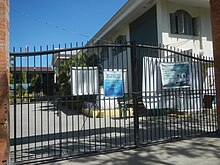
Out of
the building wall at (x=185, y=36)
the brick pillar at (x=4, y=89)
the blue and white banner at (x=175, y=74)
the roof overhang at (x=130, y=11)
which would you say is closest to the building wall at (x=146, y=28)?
the roof overhang at (x=130, y=11)

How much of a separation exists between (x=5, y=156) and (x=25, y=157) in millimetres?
1067

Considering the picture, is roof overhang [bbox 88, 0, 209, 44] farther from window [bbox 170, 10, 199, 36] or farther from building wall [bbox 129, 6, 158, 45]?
window [bbox 170, 10, 199, 36]

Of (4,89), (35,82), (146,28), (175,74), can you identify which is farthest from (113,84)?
(146,28)

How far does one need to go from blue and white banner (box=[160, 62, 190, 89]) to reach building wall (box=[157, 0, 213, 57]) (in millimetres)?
6296

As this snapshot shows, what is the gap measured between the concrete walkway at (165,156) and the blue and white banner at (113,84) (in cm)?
144

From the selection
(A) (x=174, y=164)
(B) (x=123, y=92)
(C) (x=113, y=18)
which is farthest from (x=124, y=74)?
(C) (x=113, y=18)

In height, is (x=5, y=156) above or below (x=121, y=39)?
below

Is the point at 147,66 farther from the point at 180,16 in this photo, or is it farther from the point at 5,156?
the point at 180,16

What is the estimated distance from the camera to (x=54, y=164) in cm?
458

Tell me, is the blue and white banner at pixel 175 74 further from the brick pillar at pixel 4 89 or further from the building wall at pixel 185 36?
the building wall at pixel 185 36

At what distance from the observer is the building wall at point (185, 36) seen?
1263cm

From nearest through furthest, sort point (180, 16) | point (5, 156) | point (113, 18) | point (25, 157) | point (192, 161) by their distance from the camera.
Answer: point (5, 156)
point (192, 161)
point (25, 157)
point (180, 16)
point (113, 18)

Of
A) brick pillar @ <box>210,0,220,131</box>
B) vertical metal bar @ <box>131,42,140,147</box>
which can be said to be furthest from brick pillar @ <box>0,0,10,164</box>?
brick pillar @ <box>210,0,220,131</box>

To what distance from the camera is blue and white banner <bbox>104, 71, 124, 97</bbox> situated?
217 inches
